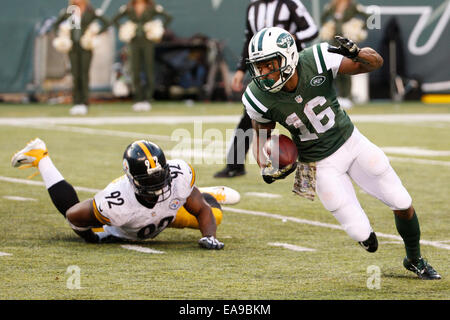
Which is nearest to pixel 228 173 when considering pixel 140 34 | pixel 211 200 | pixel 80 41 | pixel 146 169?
pixel 211 200

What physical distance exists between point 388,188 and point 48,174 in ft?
8.29

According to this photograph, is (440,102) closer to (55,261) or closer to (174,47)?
(174,47)

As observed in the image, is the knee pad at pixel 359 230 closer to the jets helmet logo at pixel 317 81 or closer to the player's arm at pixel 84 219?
the jets helmet logo at pixel 317 81

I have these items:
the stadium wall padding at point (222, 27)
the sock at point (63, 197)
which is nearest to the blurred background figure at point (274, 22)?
Result: the sock at point (63, 197)

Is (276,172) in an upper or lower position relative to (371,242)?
upper

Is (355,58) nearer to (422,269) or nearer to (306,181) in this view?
(306,181)

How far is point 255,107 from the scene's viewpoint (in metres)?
5.57

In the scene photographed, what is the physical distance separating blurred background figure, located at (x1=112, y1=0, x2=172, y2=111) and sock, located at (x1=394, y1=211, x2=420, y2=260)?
13.3 meters

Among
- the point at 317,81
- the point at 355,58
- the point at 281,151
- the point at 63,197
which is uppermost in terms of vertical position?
Result: the point at 355,58

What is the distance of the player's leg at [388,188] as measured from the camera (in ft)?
17.9

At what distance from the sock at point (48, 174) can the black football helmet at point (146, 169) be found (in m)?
0.91

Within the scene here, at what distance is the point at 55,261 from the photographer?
582 centimetres

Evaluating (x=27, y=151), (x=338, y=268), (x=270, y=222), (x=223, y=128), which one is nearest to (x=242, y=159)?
(x=270, y=222)

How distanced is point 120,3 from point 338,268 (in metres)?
16.1
